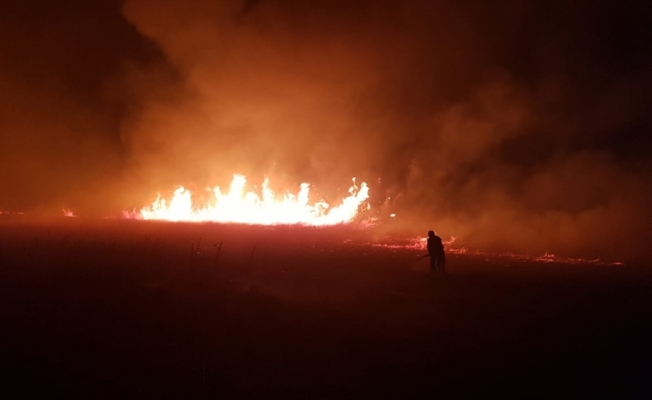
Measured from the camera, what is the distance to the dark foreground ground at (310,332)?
255 inches

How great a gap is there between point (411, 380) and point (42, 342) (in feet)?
19.0

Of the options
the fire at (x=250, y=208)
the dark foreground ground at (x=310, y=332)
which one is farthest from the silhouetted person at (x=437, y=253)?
the fire at (x=250, y=208)

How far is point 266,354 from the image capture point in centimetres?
762

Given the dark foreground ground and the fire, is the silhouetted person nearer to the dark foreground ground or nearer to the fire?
the dark foreground ground

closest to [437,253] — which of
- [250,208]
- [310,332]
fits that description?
[310,332]

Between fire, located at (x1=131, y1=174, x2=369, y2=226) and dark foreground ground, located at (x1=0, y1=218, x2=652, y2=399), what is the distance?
990 inches

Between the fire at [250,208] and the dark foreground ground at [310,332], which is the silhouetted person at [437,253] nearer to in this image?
the dark foreground ground at [310,332]

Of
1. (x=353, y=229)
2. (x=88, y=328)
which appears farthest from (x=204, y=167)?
(x=88, y=328)

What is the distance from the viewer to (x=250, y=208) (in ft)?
146

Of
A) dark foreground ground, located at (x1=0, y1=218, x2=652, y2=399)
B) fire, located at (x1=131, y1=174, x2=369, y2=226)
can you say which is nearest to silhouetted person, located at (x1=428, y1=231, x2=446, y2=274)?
dark foreground ground, located at (x1=0, y1=218, x2=652, y2=399)

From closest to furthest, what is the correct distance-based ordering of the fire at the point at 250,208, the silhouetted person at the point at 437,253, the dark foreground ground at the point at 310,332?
the dark foreground ground at the point at 310,332 < the silhouetted person at the point at 437,253 < the fire at the point at 250,208

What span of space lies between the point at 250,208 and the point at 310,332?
36.4 m

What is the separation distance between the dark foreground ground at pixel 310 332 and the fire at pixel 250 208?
82.5ft

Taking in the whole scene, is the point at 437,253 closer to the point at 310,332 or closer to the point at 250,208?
the point at 310,332
